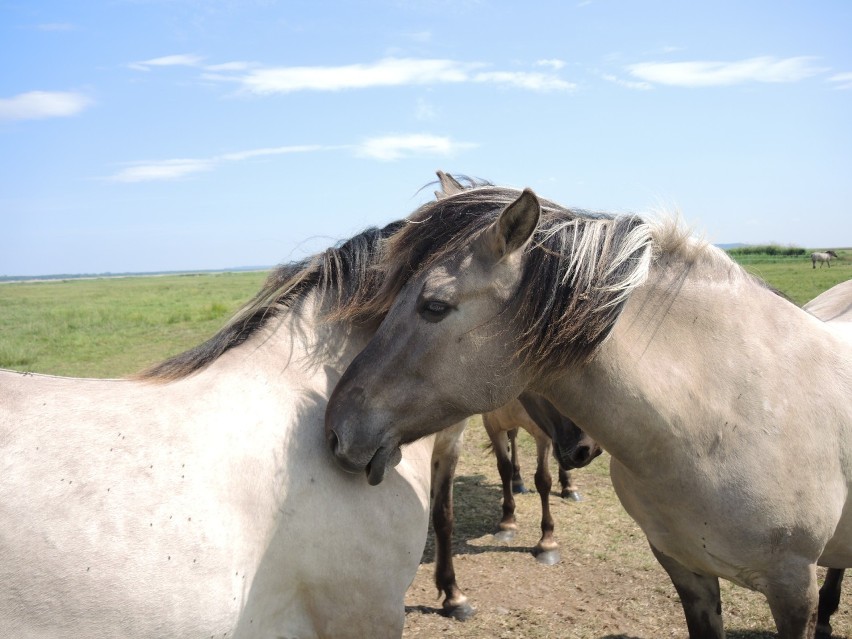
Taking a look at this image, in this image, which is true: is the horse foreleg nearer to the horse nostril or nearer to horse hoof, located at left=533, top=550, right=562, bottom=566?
horse hoof, located at left=533, top=550, right=562, bottom=566

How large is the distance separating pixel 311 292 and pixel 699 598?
7.74 ft

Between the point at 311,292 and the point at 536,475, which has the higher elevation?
the point at 311,292

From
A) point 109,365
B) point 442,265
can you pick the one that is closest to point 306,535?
point 442,265

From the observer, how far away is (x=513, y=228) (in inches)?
83.9

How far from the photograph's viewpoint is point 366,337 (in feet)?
9.02

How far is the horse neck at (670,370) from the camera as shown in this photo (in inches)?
89.4

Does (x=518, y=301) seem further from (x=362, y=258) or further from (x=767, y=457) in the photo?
(x=767, y=457)

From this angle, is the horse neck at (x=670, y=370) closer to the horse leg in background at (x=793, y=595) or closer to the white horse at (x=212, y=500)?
the horse leg in background at (x=793, y=595)

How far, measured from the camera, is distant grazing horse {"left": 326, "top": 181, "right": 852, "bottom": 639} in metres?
2.19

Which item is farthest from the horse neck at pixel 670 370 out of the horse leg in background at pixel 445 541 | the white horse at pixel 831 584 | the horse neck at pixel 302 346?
the horse leg in background at pixel 445 541

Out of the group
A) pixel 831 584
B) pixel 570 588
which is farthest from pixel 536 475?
pixel 831 584

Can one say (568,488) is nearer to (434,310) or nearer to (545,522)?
(545,522)

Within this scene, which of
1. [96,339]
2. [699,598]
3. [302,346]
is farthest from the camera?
[96,339]

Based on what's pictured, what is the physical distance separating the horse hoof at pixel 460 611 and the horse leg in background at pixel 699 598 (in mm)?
1850
